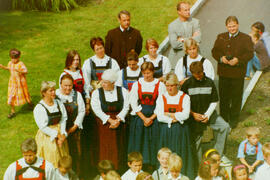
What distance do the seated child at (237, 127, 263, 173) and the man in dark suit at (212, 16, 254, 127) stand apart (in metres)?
1.53

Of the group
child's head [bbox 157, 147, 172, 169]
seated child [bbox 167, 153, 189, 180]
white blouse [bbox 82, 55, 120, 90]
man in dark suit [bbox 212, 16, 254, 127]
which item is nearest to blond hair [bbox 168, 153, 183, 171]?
seated child [bbox 167, 153, 189, 180]

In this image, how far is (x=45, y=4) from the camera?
15.0 m

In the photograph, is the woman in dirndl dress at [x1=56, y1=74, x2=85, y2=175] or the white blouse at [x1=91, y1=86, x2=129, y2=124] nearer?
the woman in dirndl dress at [x1=56, y1=74, x2=85, y2=175]

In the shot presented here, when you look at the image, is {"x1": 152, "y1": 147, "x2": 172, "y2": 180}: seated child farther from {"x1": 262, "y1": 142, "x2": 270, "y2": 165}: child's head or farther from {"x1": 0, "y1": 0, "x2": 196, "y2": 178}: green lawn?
{"x1": 0, "y1": 0, "x2": 196, "y2": 178}: green lawn

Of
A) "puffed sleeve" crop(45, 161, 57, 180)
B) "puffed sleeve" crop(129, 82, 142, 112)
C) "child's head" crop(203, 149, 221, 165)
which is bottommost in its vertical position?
"puffed sleeve" crop(45, 161, 57, 180)

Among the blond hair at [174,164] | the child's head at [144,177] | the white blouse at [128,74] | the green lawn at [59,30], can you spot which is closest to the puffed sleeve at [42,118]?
the white blouse at [128,74]

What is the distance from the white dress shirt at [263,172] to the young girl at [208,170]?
0.51m

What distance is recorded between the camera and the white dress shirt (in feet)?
17.6

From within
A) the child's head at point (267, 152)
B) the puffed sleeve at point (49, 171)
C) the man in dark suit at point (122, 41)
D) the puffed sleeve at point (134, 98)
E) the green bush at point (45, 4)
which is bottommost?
the puffed sleeve at point (49, 171)

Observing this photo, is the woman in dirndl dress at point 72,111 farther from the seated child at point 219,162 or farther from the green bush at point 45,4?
the green bush at point 45,4

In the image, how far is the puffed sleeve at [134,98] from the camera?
6.25m

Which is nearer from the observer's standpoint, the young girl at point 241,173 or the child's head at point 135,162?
the young girl at point 241,173

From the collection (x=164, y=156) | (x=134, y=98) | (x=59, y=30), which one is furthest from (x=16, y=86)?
(x=59, y=30)

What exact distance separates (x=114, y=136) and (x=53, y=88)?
1.28 metres
